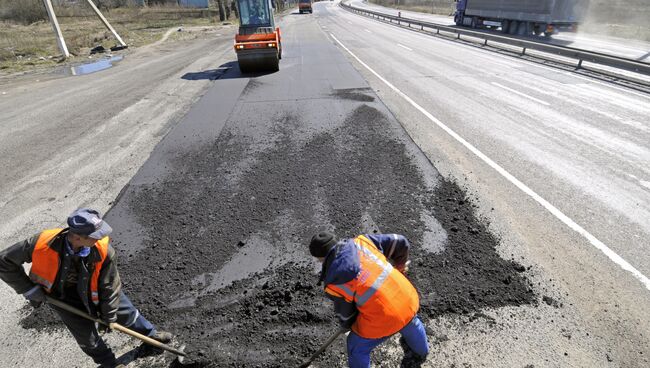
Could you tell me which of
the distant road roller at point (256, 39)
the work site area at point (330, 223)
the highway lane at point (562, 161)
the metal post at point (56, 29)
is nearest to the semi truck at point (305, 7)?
the metal post at point (56, 29)

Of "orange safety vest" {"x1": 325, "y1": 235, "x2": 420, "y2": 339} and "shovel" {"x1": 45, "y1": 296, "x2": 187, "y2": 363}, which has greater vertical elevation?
"orange safety vest" {"x1": 325, "y1": 235, "x2": 420, "y2": 339}

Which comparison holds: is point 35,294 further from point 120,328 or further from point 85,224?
point 85,224

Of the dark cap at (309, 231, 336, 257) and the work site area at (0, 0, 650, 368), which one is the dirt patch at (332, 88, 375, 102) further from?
the dark cap at (309, 231, 336, 257)

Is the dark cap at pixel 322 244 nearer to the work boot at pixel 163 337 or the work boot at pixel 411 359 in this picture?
the work boot at pixel 411 359

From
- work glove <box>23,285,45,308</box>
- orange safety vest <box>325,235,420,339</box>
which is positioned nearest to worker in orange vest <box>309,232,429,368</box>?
orange safety vest <box>325,235,420,339</box>

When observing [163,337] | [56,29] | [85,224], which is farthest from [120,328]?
[56,29]

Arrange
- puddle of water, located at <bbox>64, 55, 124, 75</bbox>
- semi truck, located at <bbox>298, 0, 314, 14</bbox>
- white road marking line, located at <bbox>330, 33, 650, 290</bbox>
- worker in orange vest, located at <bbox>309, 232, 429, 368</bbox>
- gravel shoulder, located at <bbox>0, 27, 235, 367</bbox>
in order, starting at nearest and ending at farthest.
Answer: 1. worker in orange vest, located at <bbox>309, 232, 429, 368</bbox>
2. gravel shoulder, located at <bbox>0, 27, 235, 367</bbox>
3. white road marking line, located at <bbox>330, 33, 650, 290</bbox>
4. puddle of water, located at <bbox>64, 55, 124, 75</bbox>
5. semi truck, located at <bbox>298, 0, 314, 14</bbox>

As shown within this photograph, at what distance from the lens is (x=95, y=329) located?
10.3 ft

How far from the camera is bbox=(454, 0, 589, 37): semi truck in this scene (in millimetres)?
21547

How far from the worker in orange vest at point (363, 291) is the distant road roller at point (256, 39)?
41.8ft

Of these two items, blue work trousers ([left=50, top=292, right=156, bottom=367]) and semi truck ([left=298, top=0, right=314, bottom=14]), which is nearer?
blue work trousers ([left=50, top=292, right=156, bottom=367])

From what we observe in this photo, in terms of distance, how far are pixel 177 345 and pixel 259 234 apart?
1839mm

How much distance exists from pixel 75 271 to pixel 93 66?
64.8ft

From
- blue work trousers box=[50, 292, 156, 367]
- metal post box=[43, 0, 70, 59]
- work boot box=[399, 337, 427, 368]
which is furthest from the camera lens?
metal post box=[43, 0, 70, 59]
